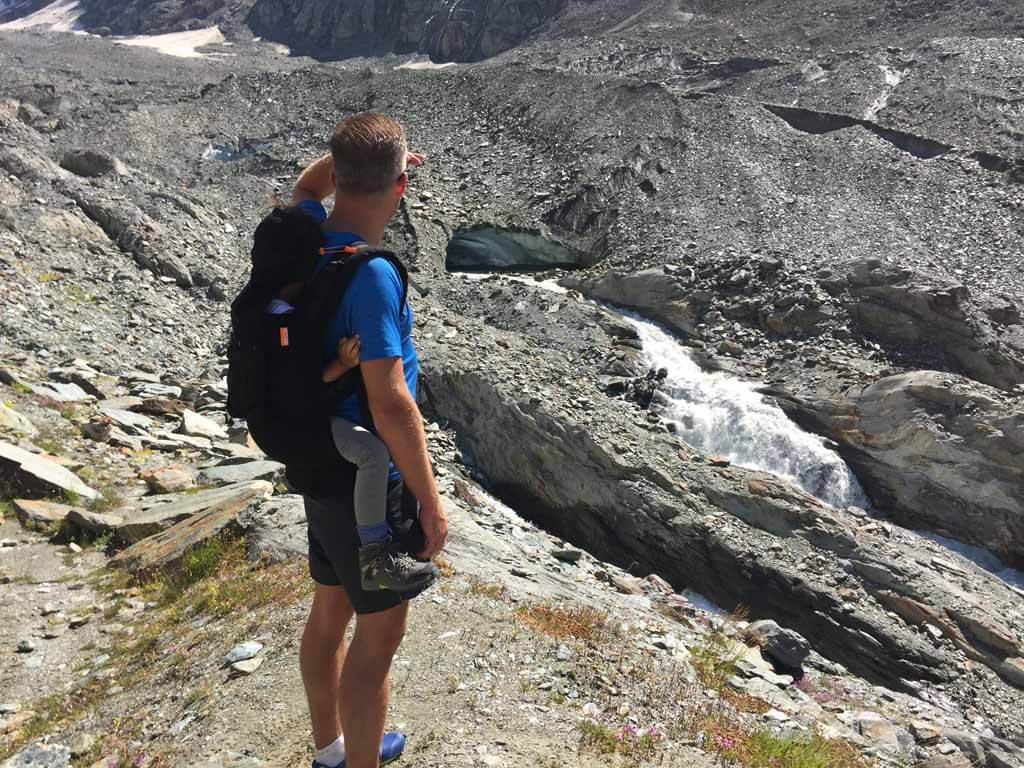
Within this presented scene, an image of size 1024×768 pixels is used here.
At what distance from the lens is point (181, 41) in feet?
317

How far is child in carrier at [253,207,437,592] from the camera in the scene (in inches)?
117

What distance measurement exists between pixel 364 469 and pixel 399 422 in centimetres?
23

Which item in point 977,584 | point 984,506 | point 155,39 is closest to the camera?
point 977,584

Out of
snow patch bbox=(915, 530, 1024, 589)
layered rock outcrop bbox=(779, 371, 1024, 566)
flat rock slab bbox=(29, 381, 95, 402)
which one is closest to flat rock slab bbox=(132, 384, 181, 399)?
flat rock slab bbox=(29, 381, 95, 402)

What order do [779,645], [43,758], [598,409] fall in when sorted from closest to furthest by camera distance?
[43,758]
[779,645]
[598,409]

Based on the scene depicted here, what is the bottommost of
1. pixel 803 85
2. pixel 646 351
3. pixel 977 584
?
pixel 977 584

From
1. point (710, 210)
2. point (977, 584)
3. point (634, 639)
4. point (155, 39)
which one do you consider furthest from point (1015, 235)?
point (155, 39)

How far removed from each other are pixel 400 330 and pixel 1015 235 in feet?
89.6

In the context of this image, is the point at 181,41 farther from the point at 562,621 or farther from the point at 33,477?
the point at 562,621

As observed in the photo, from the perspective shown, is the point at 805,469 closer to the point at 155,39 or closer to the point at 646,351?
the point at 646,351

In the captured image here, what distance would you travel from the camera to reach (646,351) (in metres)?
23.2

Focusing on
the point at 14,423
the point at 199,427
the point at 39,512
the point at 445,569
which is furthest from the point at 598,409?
the point at 39,512

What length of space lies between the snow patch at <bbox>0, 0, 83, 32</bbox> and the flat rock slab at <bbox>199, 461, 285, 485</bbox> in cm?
12557

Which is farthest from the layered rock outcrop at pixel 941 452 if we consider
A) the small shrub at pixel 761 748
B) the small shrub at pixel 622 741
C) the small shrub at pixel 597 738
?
the small shrub at pixel 597 738
